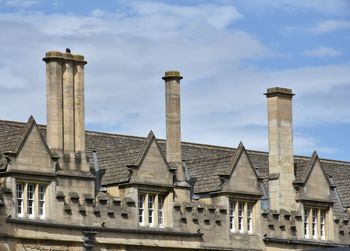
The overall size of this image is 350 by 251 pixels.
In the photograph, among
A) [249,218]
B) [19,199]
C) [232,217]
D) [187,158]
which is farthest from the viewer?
[187,158]

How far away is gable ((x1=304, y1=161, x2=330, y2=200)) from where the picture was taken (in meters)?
52.0

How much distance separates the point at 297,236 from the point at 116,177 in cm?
744

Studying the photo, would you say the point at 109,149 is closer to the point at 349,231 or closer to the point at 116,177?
the point at 116,177

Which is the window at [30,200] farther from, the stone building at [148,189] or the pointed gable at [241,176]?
the pointed gable at [241,176]

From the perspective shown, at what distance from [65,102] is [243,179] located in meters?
6.99

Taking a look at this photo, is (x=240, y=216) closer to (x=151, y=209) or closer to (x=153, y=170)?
(x=151, y=209)

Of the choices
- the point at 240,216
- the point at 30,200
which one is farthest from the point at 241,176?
the point at 30,200

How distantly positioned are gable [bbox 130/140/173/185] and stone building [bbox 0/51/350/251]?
0.03 metres

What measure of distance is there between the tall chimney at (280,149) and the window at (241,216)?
210 cm

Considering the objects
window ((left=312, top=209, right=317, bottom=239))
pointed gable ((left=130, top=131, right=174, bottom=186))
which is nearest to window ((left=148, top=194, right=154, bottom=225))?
pointed gable ((left=130, top=131, right=174, bottom=186))

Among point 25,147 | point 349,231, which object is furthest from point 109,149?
point 349,231

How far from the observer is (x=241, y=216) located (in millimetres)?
49781

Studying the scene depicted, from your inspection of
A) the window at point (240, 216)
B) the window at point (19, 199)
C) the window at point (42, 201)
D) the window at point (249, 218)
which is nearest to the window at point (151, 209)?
the window at point (240, 216)

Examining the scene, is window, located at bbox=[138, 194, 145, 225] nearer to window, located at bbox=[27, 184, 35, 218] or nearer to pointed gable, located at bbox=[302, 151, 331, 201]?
window, located at bbox=[27, 184, 35, 218]
